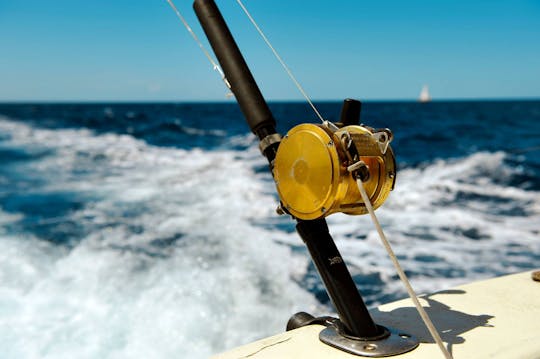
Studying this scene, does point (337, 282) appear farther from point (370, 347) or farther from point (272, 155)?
point (272, 155)

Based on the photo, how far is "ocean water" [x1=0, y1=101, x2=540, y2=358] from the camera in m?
2.38

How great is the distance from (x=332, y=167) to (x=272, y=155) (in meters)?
0.25

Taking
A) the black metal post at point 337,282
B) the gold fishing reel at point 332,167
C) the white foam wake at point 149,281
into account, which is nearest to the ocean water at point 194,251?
the white foam wake at point 149,281

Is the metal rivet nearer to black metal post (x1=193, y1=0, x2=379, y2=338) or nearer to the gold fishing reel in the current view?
black metal post (x1=193, y1=0, x2=379, y2=338)

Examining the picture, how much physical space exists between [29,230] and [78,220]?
1.47ft

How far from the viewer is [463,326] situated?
118 centimetres

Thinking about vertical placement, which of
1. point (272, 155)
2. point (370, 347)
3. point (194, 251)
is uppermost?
point (272, 155)

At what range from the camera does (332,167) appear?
967 millimetres

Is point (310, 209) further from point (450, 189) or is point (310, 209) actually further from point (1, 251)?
point (450, 189)

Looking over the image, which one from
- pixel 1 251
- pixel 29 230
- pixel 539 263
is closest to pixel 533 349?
pixel 539 263

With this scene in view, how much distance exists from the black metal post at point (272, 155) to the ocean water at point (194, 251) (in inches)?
50.0

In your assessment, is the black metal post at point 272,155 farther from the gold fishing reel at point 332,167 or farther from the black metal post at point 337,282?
the gold fishing reel at point 332,167

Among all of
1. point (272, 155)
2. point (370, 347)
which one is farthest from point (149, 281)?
point (370, 347)

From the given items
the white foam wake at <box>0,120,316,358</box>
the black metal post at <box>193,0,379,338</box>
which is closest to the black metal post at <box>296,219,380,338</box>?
the black metal post at <box>193,0,379,338</box>
